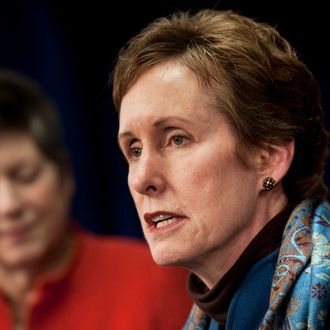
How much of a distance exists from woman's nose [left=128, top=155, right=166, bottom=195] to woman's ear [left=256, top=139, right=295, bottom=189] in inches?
7.6

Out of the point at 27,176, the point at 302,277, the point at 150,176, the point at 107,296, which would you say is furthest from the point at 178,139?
the point at 27,176

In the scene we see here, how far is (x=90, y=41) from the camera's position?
3504mm

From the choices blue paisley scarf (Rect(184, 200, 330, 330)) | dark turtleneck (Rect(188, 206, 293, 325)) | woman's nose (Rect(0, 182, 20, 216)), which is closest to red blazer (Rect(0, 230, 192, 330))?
woman's nose (Rect(0, 182, 20, 216))

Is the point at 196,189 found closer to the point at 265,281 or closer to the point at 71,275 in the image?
the point at 265,281

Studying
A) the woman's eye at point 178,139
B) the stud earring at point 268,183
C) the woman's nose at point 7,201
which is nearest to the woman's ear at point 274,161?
the stud earring at point 268,183

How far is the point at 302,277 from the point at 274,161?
25 centimetres

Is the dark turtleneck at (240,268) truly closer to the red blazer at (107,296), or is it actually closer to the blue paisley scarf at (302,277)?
the blue paisley scarf at (302,277)

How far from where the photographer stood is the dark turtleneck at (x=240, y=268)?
150 cm

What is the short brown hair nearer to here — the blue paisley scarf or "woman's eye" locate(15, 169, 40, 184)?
the blue paisley scarf

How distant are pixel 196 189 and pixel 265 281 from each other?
0.71ft

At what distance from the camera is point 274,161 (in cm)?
153

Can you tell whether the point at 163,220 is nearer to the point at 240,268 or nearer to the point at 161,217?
the point at 161,217

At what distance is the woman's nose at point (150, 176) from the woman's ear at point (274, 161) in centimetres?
19

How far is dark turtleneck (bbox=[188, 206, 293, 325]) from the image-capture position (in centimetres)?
150
